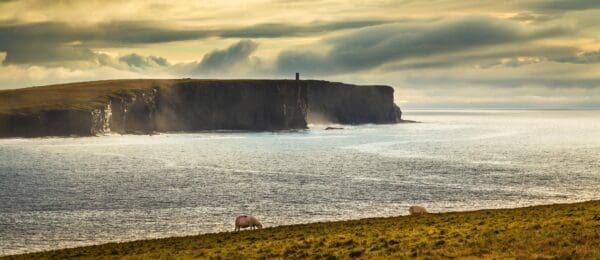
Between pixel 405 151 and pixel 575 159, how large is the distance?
1599 inches

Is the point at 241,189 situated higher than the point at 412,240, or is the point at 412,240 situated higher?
the point at 412,240

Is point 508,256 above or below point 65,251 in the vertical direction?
above

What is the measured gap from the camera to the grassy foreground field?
28.6m

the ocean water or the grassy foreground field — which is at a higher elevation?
the grassy foreground field

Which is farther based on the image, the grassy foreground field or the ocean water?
the ocean water

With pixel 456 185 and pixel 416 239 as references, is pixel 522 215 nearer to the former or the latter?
pixel 416 239

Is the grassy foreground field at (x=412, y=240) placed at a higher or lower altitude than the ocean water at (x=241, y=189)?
higher

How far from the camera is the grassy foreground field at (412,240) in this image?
28.6m

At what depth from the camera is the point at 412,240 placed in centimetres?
3325

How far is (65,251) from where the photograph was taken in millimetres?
40688

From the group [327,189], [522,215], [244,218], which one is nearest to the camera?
[522,215]

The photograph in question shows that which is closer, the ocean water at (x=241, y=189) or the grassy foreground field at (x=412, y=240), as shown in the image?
the grassy foreground field at (x=412, y=240)

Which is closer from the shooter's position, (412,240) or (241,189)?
(412,240)

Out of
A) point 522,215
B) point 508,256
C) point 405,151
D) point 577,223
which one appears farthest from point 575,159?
point 508,256
